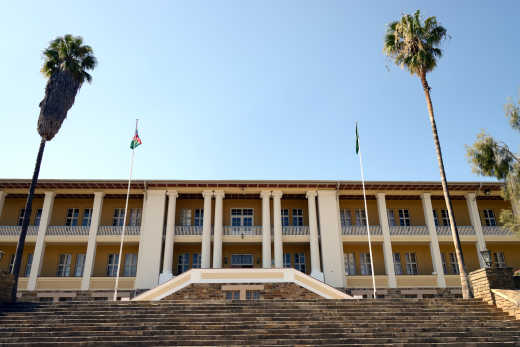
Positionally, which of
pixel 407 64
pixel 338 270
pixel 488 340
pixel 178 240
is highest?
pixel 407 64

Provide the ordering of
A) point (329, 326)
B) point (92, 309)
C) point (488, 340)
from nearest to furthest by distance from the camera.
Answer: point (488, 340), point (329, 326), point (92, 309)

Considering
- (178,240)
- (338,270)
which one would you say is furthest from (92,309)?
(338,270)

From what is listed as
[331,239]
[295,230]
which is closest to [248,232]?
[295,230]

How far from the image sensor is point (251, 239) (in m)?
23.8

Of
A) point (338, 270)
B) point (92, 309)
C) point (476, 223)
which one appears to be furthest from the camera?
point (476, 223)

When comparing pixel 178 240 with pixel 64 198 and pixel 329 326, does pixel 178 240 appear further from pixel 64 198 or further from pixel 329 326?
pixel 329 326

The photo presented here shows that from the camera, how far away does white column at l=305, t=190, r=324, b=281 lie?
22.6 meters

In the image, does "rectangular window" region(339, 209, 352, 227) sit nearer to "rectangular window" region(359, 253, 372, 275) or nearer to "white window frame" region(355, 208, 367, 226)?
"white window frame" region(355, 208, 367, 226)

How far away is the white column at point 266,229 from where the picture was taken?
75.2ft

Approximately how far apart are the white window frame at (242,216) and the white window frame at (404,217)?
383 inches

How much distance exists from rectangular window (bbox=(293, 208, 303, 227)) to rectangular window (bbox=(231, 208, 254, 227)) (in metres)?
2.79

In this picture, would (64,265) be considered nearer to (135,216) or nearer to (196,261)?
(135,216)

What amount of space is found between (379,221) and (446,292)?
5503mm

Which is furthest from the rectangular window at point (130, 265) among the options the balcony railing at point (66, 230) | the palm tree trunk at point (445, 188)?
the palm tree trunk at point (445, 188)
